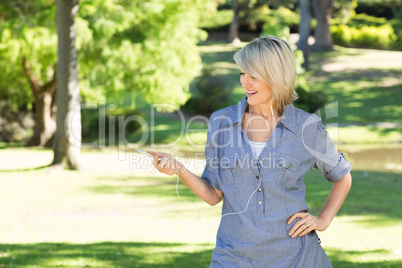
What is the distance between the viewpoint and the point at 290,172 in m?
2.72

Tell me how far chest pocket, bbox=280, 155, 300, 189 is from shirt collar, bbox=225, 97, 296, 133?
137 mm

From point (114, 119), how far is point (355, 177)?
488 inches

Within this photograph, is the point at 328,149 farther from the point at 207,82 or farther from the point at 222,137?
the point at 207,82

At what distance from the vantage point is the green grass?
652 cm

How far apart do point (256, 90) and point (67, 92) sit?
11.6 metres

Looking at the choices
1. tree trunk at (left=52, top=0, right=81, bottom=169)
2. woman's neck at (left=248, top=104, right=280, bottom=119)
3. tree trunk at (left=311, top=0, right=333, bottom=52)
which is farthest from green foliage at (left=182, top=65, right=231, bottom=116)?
woman's neck at (left=248, top=104, right=280, bottom=119)

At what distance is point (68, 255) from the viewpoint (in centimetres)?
655

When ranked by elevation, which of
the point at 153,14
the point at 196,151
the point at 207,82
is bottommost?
the point at 196,151

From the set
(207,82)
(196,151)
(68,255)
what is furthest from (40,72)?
(68,255)

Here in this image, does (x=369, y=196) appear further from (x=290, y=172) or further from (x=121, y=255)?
(x=290, y=172)

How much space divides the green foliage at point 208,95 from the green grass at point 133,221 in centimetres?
1214

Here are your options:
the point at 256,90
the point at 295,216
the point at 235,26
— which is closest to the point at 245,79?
the point at 256,90

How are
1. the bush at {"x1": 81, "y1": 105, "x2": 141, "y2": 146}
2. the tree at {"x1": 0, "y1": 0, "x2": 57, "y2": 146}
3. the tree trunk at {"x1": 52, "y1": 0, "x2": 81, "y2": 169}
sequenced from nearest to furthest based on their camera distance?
the tree trunk at {"x1": 52, "y1": 0, "x2": 81, "y2": 169} < the tree at {"x1": 0, "y1": 0, "x2": 57, "y2": 146} < the bush at {"x1": 81, "y1": 105, "x2": 141, "y2": 146}

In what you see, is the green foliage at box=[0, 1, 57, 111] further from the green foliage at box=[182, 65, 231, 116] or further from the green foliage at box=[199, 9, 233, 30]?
the green foliage at box=[199, 9, 233, 30]
